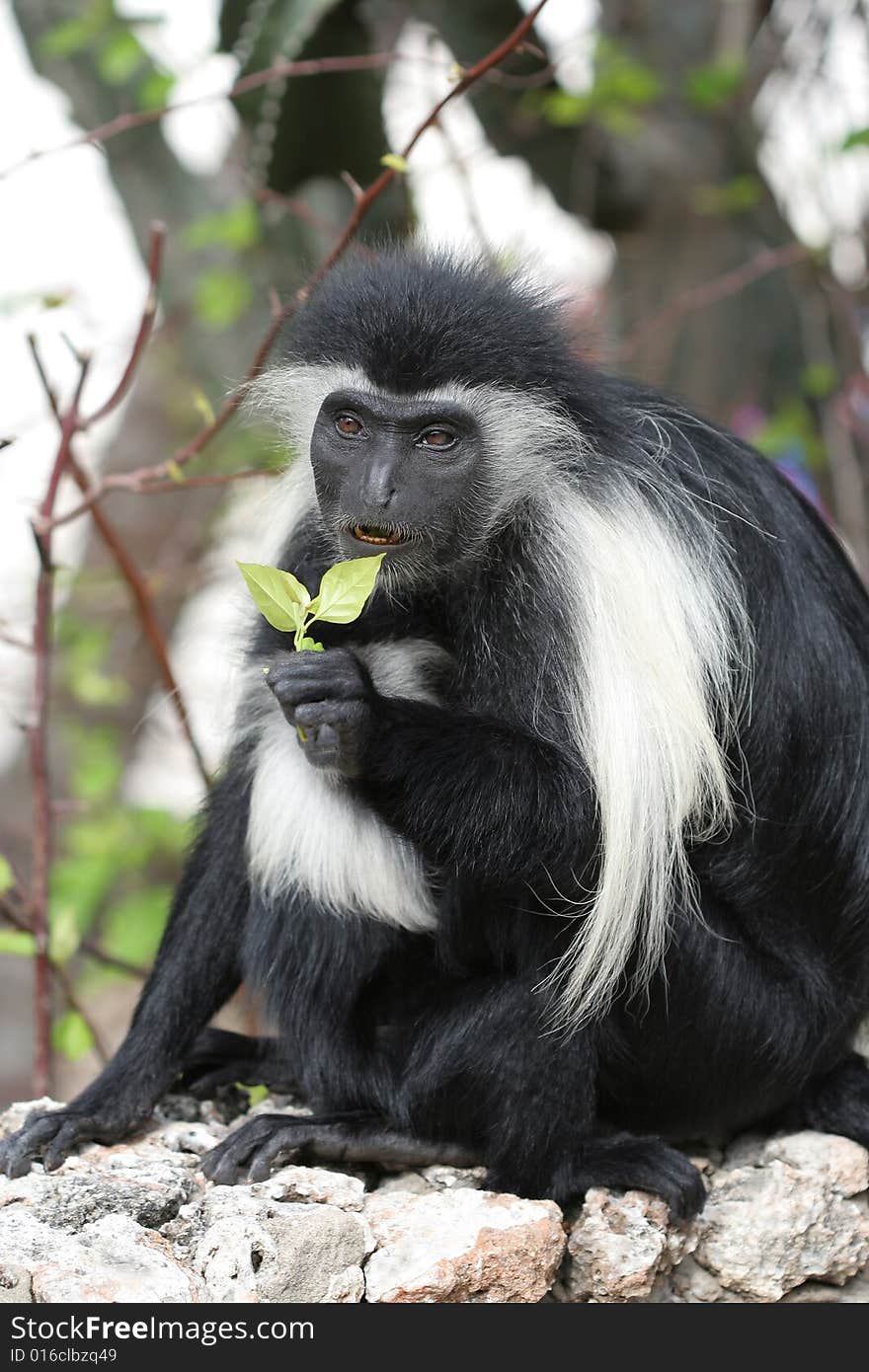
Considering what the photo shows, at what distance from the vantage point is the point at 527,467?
2342 millimetres

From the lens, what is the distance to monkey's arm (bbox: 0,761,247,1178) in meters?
2.42

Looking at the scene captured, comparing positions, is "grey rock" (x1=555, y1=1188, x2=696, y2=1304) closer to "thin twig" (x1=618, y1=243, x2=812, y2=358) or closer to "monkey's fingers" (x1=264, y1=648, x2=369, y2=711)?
"monkey's fingers" (x1=264, y1=648, x2=369, y2=711)

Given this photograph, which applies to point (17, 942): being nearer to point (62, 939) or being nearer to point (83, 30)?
point (62, 939)

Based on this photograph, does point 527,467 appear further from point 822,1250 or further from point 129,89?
point 129,89

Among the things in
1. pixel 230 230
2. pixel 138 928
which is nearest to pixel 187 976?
pixel 138 928

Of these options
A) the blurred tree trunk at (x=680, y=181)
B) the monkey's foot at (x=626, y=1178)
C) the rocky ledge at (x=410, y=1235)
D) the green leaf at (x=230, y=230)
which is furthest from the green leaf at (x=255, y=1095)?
the blurred tree trunk at (x=680, y=181)

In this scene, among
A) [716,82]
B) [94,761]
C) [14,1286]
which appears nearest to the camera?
[14,1286]

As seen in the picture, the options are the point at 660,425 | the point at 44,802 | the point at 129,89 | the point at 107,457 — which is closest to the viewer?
the point at 660,425

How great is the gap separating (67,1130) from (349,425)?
1.18 metres

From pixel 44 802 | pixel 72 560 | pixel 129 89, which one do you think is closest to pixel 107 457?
pixel 72 560

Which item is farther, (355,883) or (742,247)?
(742,247)

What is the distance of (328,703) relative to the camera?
6.71 feet

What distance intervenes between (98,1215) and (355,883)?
588 millimetres

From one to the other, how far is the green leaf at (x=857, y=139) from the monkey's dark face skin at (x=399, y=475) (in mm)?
2102
